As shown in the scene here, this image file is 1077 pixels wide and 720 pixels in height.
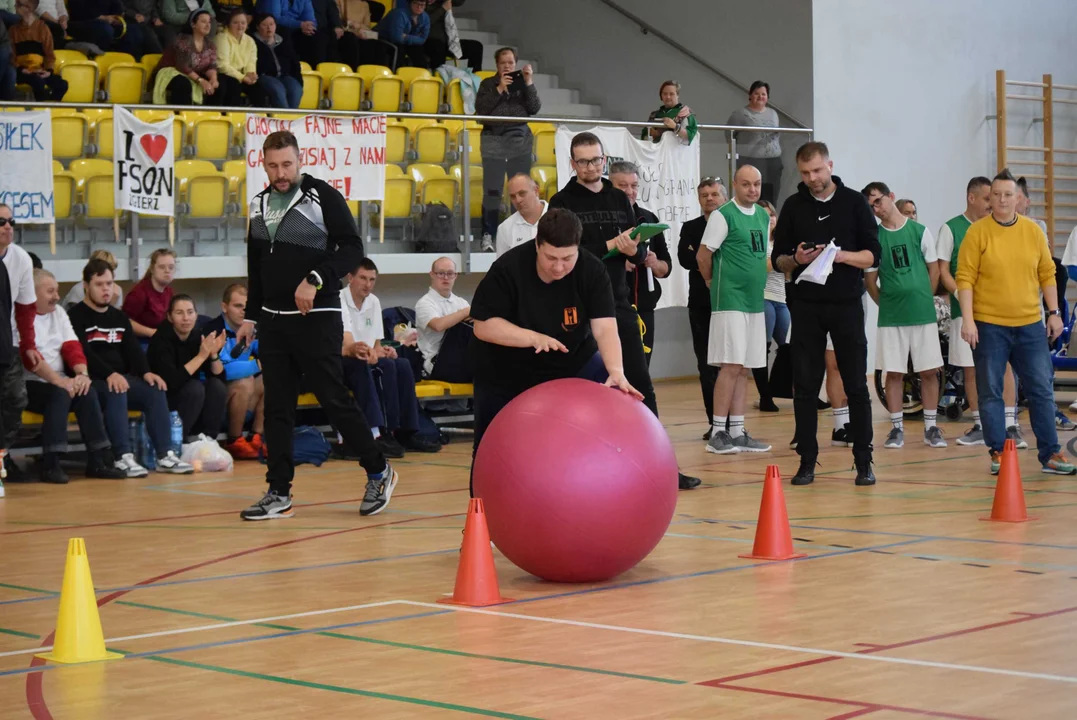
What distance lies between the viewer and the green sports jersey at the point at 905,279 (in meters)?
11.7

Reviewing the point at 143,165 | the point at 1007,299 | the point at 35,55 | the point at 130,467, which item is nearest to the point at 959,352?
the point at 1007,299

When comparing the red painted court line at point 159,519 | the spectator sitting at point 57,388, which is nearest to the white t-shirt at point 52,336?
the spectator sitting at point 57,388

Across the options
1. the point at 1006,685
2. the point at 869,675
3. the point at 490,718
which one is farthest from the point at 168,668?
the point at 1006,685

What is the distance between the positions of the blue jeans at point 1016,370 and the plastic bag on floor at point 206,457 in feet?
17.8

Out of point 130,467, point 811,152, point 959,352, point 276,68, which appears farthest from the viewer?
point 276,68

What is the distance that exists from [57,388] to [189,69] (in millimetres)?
4723

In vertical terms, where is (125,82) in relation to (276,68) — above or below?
below

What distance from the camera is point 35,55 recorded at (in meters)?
13.9

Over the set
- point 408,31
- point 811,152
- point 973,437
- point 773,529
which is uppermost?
point 408,31

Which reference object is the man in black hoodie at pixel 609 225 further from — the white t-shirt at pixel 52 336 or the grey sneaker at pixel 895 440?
the white t-shirt at pixel 52 336

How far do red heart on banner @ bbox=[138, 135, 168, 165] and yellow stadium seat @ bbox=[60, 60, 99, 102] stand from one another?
1931mm

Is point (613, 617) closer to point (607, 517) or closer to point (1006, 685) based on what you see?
point (607, 517)

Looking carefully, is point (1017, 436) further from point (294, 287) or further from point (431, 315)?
point (294, 287)

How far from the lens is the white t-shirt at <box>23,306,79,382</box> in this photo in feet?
35.1
